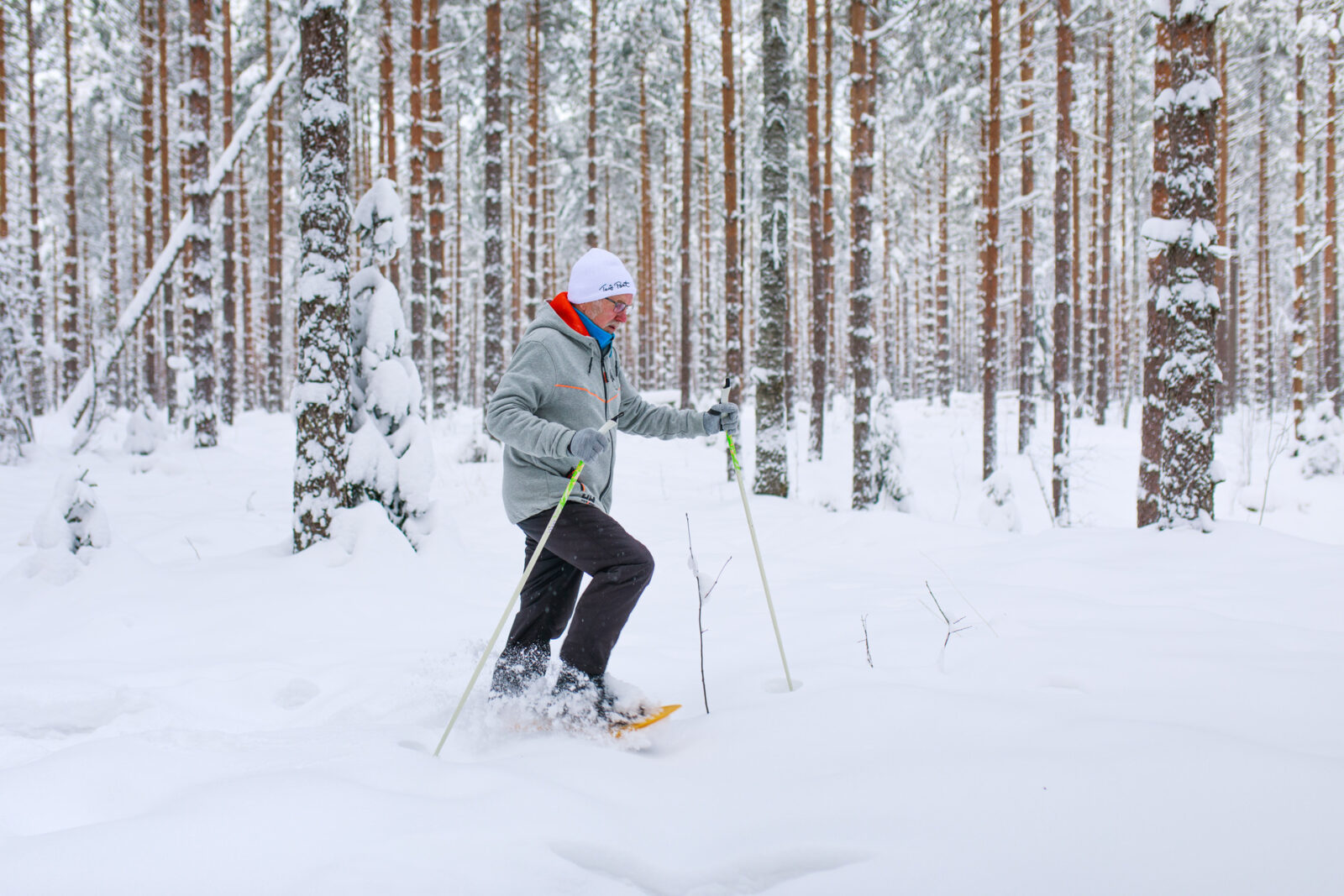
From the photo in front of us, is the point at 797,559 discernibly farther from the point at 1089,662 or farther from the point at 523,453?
the point at 523,453

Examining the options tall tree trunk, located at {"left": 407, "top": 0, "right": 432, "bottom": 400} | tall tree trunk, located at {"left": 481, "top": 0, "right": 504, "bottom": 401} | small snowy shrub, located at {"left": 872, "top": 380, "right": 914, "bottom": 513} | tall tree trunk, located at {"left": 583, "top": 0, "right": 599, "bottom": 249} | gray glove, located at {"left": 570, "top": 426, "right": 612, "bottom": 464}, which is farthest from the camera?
tall tree trunk, located at {"left": 583, "top": 0, "right": 599, "bottom": 249}

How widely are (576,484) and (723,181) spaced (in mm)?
16752

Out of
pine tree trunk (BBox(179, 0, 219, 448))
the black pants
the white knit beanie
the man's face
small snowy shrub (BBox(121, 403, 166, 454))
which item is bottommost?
the black pants

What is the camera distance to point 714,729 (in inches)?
117

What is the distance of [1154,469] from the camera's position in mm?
5902

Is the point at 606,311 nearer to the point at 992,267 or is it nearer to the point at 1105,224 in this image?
the point at 992,267

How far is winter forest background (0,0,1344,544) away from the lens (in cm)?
561

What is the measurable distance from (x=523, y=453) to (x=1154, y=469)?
17.6 ft

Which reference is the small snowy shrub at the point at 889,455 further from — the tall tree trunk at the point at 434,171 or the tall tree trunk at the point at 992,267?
the tall tree trunk at the point at 434,171

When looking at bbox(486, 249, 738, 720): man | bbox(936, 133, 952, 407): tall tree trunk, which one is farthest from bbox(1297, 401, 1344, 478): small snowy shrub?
bbox(486, 249, 738, 720): man

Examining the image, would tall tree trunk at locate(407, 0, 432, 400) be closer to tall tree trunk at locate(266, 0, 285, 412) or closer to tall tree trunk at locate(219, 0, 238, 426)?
tall tree trunk at locate(266, 0, 285, 412)

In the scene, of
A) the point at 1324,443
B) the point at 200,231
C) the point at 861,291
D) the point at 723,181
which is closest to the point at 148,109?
the point at 200,231

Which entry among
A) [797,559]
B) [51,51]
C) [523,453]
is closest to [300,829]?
[523,453]

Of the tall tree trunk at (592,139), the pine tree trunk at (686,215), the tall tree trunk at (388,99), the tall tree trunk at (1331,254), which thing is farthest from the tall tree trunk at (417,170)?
the tall tree trunk at (1331,254)
